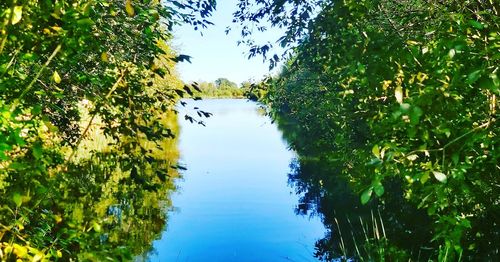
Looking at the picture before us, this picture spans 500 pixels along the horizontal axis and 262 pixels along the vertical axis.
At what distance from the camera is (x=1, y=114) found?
228 centimetres

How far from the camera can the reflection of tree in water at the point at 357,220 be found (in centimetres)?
957

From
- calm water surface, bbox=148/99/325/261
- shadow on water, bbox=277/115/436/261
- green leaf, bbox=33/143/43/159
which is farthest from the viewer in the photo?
calm water surface, bbox=148/99/325/261

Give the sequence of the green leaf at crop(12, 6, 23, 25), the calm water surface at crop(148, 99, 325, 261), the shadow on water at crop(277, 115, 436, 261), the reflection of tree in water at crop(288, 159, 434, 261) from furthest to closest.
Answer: the calm water surface at crop(148, 99, 325, 261)
the reflection of tree in water at crop(288, 159, 434, 261)
the shadow on water at crop(277, 115, 436, 261)
the green leaf at crop(12, 6, 23, 25)

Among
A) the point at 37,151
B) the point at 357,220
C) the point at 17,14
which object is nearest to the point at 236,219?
the point at 357,220

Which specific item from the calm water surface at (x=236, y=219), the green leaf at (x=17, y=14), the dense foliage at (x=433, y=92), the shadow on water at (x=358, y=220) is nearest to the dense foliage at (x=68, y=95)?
the green leaf at (x=17, y=14)

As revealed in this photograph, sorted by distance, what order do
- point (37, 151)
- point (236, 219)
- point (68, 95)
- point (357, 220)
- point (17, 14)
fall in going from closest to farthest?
point (17, 14)
point (37, 151)
point (68, 95)
point (357, 220)
point (236, 219)

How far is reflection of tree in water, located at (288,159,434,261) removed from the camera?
957 centimetres

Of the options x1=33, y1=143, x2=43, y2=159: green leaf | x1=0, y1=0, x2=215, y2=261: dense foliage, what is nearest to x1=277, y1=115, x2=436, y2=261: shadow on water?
x1=0, y1=0, x2=215, y2=261: dense foliage

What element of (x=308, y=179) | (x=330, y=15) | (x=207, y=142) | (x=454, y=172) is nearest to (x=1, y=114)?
(x=454, y=172)

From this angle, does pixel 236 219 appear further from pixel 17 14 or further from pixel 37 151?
pixel 17 14

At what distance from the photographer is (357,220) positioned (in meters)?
13.8

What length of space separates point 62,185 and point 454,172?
12604 millimetres

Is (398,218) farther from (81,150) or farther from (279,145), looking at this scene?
(279,145)

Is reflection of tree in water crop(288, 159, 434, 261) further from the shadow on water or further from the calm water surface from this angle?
Answer: the calm water surface
